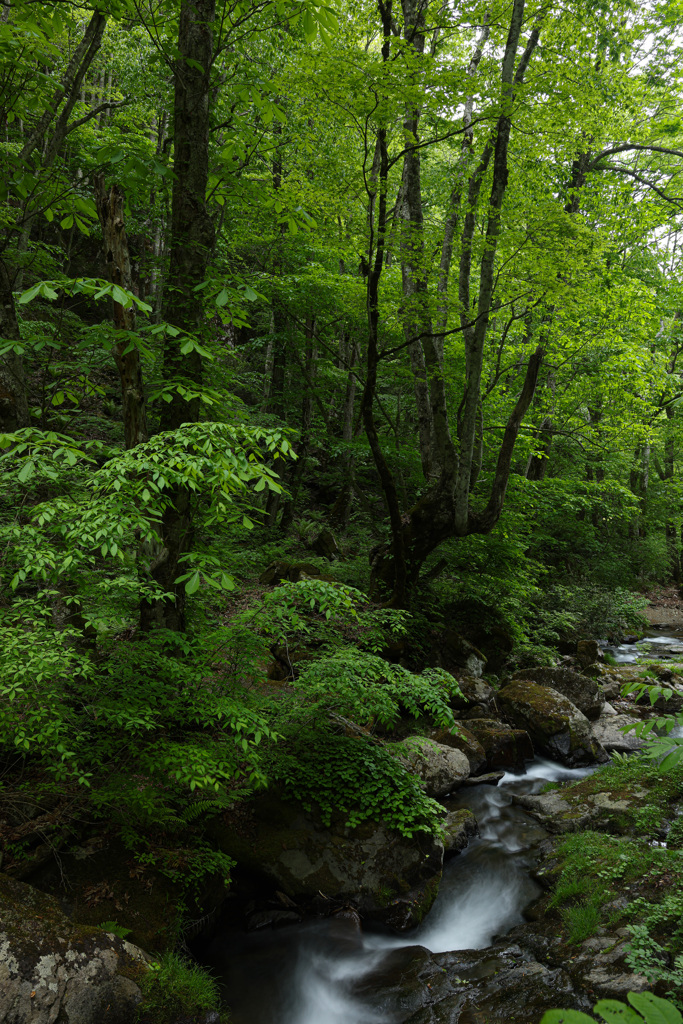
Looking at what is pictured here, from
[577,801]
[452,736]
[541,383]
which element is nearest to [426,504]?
[452,736]

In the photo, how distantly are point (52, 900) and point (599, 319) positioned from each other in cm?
1301

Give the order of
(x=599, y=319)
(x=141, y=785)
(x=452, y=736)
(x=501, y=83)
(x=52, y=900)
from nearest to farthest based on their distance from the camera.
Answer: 1. (x=52, y=900)
2. (x=141, y=785)
3. (x=501, y=83)
4. (x=452, y=736)
5. (x=599, y=319)

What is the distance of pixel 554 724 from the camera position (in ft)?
28.6

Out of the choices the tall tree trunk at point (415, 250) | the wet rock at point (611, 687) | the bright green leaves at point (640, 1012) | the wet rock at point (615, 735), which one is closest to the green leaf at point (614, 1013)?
the bright green leaves at point (640, 1012)

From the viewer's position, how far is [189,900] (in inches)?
182

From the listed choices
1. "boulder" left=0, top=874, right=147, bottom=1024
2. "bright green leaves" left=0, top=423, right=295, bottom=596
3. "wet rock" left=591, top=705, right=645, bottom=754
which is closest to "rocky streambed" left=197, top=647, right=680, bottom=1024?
"boulder" left=0, top=874, right=147, bottom=1024

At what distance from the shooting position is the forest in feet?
12.1

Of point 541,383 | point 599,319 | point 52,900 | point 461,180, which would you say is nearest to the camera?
point 52,900

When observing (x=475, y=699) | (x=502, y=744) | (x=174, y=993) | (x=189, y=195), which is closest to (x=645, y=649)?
(x=475, y=699)

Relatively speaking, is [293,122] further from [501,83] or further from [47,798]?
[47,798]

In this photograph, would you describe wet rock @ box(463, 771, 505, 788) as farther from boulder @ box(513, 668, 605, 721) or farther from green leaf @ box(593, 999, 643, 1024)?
green leaf @ box(593, 999, 643, 1024)

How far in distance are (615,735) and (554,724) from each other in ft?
4.13

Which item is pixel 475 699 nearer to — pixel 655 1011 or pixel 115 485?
pixel 115 485

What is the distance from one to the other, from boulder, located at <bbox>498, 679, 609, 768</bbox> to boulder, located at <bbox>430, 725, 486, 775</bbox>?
1248mm
